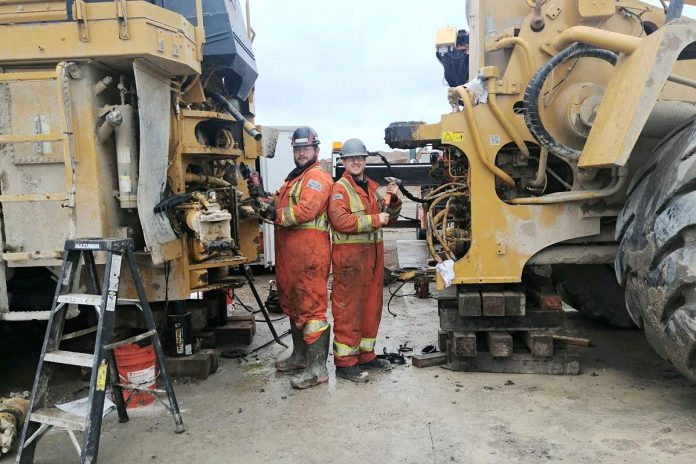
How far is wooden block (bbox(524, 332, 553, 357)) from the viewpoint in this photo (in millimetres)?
4113

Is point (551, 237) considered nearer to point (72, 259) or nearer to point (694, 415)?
point (694, 415)

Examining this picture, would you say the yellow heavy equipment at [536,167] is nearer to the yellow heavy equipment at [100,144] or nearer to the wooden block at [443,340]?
the wooden block at [443,340]

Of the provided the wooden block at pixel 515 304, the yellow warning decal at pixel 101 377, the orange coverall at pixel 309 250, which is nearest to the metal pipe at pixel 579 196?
the wooden block at pixel 515 304

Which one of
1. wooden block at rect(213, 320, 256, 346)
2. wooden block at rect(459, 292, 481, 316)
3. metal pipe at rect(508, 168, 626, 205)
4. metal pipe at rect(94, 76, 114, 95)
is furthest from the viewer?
wooden block at rect(213, 320, 256, 346)

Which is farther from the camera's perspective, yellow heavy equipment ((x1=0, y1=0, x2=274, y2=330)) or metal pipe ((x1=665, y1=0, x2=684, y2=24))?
metal pipe ((x1=665, y1=0, x2=684, y2=24))

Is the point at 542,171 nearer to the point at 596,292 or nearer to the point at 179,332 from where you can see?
Answer: the point at 596,292

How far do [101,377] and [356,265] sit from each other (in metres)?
2.00

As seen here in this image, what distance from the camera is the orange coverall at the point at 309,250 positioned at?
416 centimetres

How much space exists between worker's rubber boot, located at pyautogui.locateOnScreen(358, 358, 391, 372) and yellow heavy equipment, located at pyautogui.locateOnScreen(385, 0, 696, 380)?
0.52 m

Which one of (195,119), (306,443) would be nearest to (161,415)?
(306,443)

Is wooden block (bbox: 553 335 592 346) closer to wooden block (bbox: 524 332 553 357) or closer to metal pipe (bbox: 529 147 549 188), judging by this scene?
wooden block (bbox: 524 332 553 357)

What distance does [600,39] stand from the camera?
136 inches

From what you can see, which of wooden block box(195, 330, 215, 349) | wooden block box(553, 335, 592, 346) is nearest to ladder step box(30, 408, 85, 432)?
wooden block box(195, 330, 215, 349)

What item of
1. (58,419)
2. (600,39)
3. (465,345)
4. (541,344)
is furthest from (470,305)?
(58,419)
